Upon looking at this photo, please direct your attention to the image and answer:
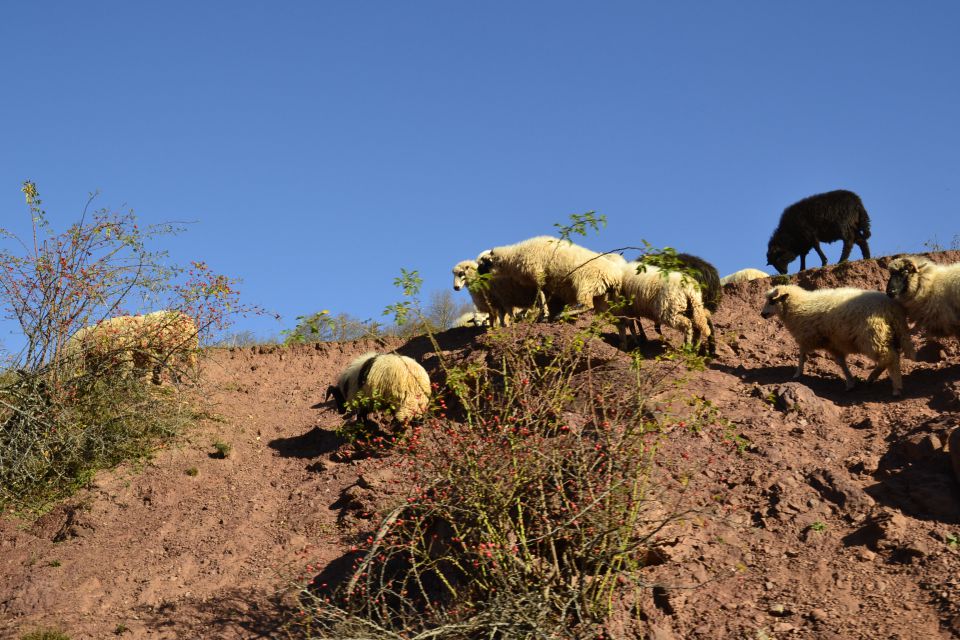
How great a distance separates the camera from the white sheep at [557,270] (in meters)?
13.2

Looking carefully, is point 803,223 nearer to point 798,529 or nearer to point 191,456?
point 798,529

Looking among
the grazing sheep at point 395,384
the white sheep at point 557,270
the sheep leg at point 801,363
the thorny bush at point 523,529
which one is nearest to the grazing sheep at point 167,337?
the grazing sheep at point 395,384

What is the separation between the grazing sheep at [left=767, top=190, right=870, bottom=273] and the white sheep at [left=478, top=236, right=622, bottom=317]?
15.8ft

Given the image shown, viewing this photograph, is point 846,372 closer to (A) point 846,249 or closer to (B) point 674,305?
(B) point 674,305

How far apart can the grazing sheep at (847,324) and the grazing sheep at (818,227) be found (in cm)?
450

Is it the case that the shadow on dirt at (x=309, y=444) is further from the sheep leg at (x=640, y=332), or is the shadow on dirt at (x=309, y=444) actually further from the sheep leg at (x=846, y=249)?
the sheep leg at (x=846, y=249)

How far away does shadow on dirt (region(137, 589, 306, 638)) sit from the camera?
25.5 feet

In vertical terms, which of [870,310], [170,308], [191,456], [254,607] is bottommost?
[254,607]

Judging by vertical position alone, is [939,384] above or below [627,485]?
above

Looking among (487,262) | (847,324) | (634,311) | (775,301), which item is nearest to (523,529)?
(847,324)

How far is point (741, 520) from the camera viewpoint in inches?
309

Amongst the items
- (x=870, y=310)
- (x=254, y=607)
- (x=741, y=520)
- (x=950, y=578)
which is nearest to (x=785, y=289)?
(x=870, y=310)

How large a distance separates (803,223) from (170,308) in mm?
11970

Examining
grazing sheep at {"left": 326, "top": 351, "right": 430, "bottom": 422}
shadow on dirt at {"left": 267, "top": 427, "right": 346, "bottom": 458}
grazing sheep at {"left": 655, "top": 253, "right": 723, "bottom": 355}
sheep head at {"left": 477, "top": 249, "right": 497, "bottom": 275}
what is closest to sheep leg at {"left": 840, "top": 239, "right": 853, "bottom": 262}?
grazing sheep at {"left": 655, "top": 253, "right": 723, "bottom": 355}
